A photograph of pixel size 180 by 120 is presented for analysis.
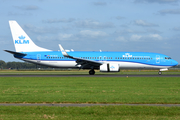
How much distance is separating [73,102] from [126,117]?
14.4ft

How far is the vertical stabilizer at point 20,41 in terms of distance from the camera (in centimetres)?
4572

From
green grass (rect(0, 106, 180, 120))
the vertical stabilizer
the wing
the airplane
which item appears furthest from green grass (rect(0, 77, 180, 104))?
the vertical stabilizer

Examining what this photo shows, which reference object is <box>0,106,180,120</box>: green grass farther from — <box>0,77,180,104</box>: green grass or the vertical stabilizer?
the vertical stabilizer

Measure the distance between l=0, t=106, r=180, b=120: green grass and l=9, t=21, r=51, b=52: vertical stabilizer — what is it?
35.5 metres

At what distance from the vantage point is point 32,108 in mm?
11344

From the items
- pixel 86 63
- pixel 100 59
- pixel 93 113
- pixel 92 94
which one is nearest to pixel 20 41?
pixel 86 63

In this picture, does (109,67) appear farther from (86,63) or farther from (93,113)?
(93,113)

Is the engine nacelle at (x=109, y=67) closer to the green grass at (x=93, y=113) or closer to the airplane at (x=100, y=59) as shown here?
the airplane at (x=100, y=59)

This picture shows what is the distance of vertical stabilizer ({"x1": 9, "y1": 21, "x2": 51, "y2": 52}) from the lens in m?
45.7

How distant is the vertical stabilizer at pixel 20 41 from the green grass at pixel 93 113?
35512 mm

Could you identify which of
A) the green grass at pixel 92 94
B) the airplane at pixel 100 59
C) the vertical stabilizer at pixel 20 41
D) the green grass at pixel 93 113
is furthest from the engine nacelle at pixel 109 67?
the green grass at pixel 93 113

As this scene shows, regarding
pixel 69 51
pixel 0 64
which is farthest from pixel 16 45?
pixel 0 64

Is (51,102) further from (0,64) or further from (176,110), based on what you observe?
(0,64)

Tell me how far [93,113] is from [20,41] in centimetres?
3836
